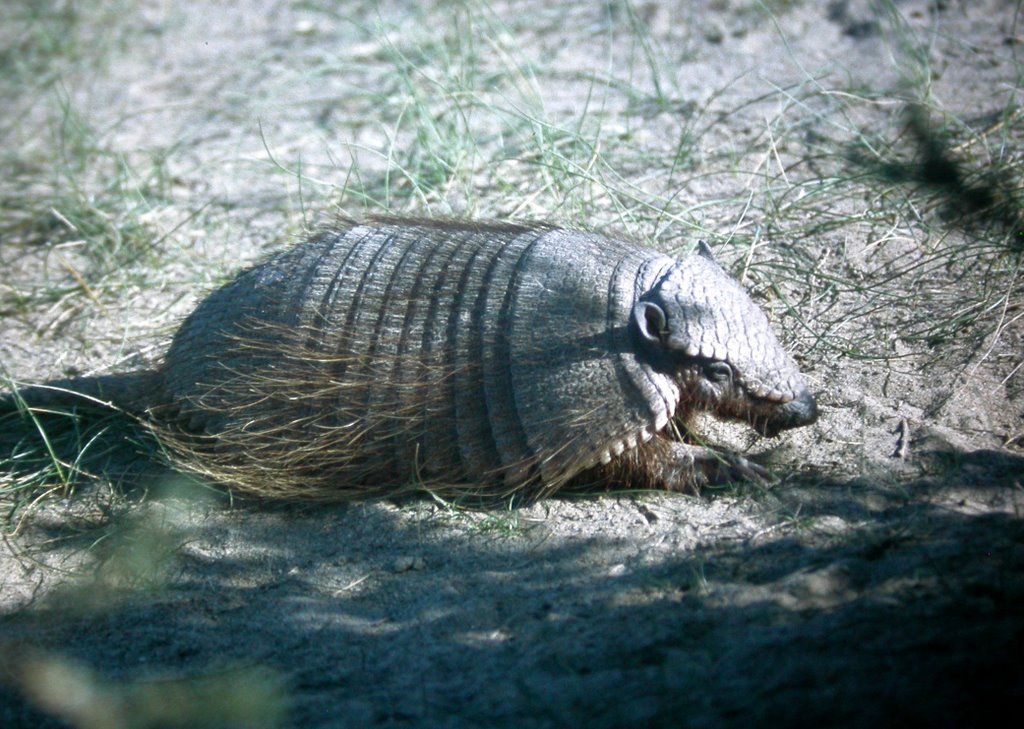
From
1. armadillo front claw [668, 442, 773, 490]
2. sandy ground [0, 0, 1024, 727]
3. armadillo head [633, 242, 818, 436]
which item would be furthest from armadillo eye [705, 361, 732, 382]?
sandy ground [0, 0, 1024, 727]

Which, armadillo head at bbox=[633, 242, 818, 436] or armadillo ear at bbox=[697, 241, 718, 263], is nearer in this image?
armadillo head at bbox=[633, 242, 818, 436]

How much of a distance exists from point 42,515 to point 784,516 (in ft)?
9.45

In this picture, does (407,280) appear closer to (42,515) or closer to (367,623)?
(367,623)

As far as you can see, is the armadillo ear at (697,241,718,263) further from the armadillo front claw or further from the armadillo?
the armadillo front claw

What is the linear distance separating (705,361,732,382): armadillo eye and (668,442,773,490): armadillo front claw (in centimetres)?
27

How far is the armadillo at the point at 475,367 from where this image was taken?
356 cm

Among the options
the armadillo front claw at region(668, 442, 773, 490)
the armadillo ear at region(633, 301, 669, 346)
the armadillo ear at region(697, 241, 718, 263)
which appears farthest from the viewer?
the armadillo ear at region(697, 241, 718, 263)

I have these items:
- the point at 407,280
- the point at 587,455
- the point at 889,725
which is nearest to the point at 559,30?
the point at 407,280

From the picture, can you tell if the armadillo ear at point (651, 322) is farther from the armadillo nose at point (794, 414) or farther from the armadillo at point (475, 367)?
the armadillo nose at point (794, 414)

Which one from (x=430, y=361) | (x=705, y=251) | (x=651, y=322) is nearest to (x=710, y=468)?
(x=651, y=322)

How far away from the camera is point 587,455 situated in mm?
3555

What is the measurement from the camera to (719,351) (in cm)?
355

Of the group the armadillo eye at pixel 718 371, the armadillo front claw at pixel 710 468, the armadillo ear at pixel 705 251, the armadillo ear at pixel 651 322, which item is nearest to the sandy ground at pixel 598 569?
the armadillo front claw at pixel 710 468

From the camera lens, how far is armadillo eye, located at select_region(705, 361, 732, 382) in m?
3.56
